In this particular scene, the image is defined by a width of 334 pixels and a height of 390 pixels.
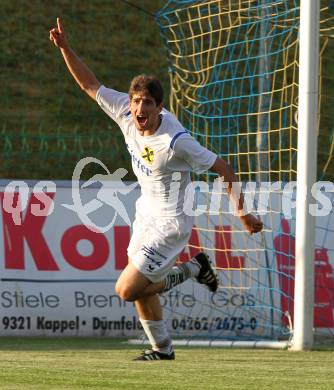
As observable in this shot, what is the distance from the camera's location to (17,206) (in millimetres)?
11508

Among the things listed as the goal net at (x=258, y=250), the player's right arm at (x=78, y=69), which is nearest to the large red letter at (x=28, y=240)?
the goal net at (x=258, y=250)

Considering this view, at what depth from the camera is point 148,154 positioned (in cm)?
848

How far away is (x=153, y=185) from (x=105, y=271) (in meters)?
3.07

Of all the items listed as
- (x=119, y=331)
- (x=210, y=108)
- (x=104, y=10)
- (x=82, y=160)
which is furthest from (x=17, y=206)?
(x=104, y=10)

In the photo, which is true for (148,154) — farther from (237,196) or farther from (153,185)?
(237,196)

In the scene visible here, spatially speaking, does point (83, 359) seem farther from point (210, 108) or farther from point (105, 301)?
point (210, 108)

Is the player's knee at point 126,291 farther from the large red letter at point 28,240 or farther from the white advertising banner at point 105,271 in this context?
the large red letter at point 28,240

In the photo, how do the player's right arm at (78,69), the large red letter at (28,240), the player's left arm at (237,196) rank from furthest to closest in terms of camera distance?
1. the large red letter at (28,240)
2. the player's right arm at (78,69)
3. the player's left arm at (237,196)

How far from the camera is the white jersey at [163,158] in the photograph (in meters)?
8.30

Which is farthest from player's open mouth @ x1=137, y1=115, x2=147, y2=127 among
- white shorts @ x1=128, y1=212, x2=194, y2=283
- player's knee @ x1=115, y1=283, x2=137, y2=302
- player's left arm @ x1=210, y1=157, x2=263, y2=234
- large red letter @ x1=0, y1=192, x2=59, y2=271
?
large red letter @ x1=0, y1=192, x2=59, y2=271

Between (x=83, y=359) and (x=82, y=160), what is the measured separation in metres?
9.48

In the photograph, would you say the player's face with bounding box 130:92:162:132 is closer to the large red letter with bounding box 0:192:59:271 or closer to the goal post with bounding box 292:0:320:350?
the goal post with bounding box 292:0:320:350

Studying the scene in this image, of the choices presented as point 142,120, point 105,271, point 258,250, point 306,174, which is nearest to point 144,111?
point 142,120

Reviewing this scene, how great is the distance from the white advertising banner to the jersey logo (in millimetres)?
2994
